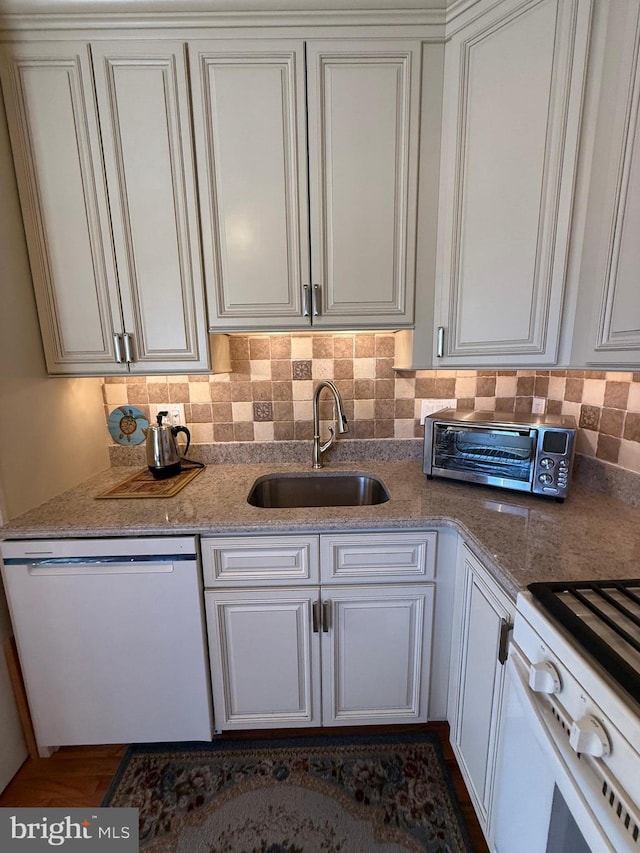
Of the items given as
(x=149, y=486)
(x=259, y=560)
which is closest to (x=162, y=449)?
(x=149, y=486)

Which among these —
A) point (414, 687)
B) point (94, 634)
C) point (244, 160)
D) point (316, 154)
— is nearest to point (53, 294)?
point (244, 160)

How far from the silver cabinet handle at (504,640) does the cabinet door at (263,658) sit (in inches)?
23.0

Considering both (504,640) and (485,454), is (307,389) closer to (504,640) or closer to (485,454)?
(485,454)

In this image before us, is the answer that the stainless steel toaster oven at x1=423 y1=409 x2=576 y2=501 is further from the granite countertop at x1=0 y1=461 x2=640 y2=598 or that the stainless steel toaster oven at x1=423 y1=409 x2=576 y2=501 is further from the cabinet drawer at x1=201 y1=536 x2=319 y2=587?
the cabinet drawer at x1=201 y1=536 x2=319 y2=587

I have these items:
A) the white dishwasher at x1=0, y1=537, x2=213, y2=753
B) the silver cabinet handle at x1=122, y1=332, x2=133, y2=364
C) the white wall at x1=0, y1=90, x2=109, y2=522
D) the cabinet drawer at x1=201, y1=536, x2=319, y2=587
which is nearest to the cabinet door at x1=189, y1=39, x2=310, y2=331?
the silver cabinet handle at x1=122, y1=332, x2=133, y2=364

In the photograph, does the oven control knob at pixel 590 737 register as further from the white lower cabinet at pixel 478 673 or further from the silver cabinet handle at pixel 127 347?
the silver cabinet handle at pixel 127 347

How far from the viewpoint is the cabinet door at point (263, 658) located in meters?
1.24

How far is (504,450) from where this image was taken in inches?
51.3

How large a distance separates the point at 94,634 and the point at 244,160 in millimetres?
1721

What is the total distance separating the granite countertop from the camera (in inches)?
36.1

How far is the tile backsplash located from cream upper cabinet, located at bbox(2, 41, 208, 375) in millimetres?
320

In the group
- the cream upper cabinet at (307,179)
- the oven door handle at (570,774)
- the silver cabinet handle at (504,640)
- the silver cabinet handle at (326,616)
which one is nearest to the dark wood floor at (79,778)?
the silver cabinet handle at (326,616)

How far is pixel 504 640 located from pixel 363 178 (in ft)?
4.88

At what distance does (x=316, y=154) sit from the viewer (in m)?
1.24
